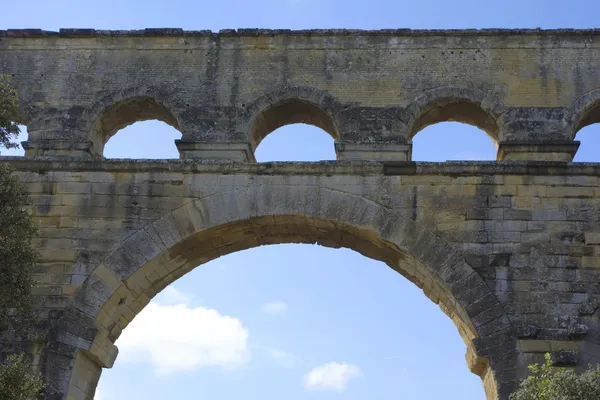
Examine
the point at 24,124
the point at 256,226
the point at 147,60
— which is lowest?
the point at 256,226

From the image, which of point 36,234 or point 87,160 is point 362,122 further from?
point 36,234

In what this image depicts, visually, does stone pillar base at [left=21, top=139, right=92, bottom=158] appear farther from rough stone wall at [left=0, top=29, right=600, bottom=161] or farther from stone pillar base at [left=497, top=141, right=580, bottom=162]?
stone pillar base at [left=497, top=141, right=580, bottom=162]

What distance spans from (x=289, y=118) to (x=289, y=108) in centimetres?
31

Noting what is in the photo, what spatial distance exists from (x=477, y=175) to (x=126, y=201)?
4.64 meters

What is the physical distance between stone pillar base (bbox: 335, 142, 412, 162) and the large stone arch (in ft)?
2.54

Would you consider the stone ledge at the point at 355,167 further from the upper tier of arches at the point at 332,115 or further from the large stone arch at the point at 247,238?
the upper tier of arches at the point at 332,115

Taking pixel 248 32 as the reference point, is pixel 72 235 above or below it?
below

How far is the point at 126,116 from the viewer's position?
14695 millimetres

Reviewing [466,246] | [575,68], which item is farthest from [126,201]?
[575,68]

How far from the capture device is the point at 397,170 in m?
13.1

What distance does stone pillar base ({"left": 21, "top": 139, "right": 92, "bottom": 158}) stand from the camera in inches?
549

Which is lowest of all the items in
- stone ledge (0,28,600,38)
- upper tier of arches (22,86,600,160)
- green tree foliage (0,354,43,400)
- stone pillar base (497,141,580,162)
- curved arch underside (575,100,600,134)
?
green tree foliage (0,354,43,400)

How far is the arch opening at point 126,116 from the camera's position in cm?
1427

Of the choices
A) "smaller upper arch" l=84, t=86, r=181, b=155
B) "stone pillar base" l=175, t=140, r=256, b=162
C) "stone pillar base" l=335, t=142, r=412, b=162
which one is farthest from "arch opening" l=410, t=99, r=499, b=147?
"smaller upper arch" l=84, t=86, r=181, b=155
